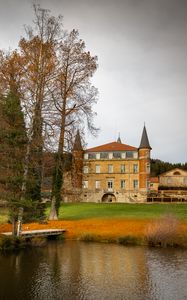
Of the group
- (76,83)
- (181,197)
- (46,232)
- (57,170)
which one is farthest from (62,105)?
(181,197)

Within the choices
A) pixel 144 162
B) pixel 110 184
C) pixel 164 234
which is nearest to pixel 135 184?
pixel 144 162

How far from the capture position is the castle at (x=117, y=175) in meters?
61.0

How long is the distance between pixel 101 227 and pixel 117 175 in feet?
109

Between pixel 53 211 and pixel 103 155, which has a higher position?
pixel 103 155

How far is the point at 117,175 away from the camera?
63.9m

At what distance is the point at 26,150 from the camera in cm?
2562

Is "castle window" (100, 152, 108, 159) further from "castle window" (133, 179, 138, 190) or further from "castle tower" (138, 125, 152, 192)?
"castle window" (133, 179, 138, 190)

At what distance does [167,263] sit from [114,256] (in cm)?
337

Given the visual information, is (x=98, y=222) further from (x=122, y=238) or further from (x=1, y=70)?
(x=1, y=70)

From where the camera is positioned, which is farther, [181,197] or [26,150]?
[181,197]

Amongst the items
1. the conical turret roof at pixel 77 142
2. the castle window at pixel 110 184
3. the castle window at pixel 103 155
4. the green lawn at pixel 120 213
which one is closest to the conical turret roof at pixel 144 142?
the castle window at pixel 103 155

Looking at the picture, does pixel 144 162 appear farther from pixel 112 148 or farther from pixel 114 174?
pixel 112 148

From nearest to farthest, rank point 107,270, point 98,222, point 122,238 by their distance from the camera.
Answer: point 107,270
point 122,238
point 98,222

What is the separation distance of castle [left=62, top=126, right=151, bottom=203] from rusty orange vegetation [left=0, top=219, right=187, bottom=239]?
27.3m
